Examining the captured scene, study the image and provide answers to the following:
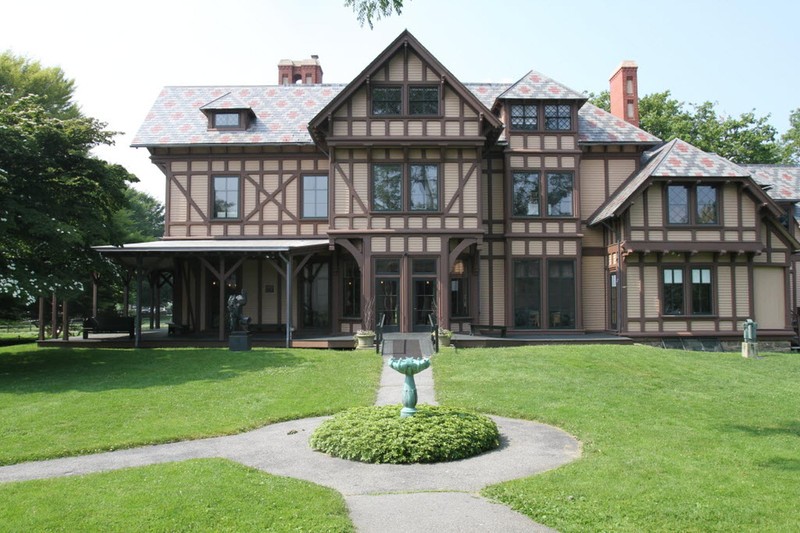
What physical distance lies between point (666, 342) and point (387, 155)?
11.7 m

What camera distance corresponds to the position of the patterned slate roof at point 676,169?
21688 millimetres

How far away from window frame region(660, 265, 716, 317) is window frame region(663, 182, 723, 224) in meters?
1.55

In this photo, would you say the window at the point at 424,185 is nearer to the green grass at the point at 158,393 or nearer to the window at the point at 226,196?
the green grass at the point at 158,393

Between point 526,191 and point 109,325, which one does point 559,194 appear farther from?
point 109,325

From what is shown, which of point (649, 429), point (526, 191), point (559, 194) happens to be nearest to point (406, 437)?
point (649, 429)

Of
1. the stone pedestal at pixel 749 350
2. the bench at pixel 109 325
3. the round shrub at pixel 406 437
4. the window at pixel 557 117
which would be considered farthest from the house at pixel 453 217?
the round shrub at pixel 406 437

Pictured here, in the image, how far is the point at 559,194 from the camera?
23.6m

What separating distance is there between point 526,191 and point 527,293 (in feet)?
12.5

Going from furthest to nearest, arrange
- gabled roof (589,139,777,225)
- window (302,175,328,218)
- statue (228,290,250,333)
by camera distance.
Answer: window (302,175,328,218) → gabled roof (589,139,777,225) → statue (228,290,250,333)

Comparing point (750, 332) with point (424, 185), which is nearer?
point (750, 332)

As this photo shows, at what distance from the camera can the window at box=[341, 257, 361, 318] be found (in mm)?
22453

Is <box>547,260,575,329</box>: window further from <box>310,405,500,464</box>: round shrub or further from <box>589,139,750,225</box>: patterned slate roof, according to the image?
<box>310,405,500,464</box>: round shrub

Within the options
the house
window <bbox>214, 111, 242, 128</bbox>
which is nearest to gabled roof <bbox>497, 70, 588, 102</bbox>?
the house

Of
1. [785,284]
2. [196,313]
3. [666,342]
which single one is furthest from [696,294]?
[196,313]
